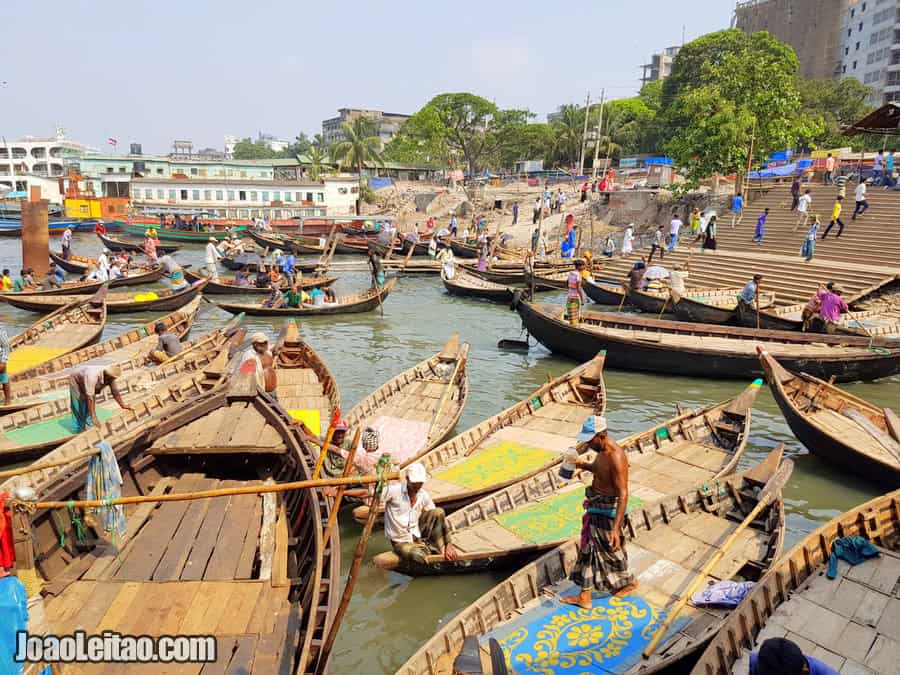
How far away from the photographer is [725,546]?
22.0ft

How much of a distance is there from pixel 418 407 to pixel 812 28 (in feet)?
255

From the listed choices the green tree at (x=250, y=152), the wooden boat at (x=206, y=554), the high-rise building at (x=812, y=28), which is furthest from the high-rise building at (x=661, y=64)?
the wooden boat at (x=206, y=554)

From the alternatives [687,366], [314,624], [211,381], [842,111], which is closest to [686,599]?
[314,624]

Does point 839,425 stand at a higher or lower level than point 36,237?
lower

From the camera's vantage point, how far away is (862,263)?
23797 millimetres

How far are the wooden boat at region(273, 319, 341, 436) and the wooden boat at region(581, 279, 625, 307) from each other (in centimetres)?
1446

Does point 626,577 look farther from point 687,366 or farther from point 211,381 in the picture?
point 687,366

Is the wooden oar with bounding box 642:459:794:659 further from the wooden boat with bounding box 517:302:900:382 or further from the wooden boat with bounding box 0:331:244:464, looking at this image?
the wooden boat with bounding box 0:331:244:464

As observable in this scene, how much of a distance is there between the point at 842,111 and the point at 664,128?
47.3 feet

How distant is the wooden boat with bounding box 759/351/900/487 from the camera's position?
998 centimetres

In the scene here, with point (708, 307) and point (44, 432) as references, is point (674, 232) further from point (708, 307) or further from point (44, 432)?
point (44, 432)

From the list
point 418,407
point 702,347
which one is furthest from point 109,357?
point 702,347

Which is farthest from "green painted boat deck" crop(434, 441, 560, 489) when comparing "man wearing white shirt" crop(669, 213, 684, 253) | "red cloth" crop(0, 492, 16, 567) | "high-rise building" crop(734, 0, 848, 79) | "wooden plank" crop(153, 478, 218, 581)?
"high-rise building" crop(734, 0, 848, 79)

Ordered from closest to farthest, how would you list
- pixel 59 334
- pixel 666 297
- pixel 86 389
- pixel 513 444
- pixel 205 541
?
pixel 205 541, pixel 86 389, pixel 513 444, pixel 59 334, pixel 666 297
